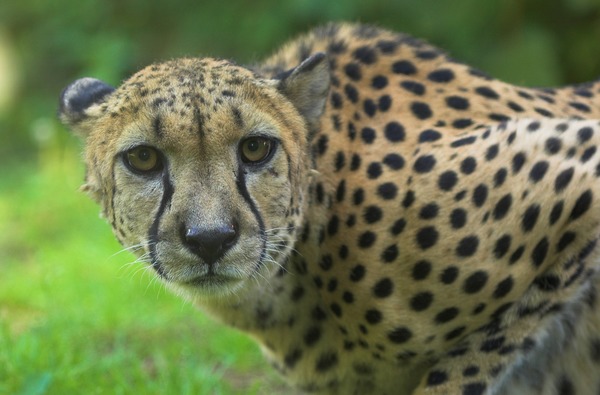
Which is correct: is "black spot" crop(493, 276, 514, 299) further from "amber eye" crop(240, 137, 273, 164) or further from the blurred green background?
the blurred green background

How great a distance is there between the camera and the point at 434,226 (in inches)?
→ 114

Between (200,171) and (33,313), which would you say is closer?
(200,171)

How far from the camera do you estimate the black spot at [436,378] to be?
293cm

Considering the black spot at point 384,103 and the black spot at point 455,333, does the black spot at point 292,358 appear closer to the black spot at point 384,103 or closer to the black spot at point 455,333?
the black spot at point 455,333

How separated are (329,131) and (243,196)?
504mm

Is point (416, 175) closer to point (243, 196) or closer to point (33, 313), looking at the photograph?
point (243, 196)

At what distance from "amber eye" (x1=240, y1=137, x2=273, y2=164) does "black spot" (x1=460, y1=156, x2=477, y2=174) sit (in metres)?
0.58

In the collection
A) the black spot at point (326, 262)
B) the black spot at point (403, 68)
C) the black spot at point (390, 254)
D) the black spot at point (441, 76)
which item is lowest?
the black spot at point (326, 262)

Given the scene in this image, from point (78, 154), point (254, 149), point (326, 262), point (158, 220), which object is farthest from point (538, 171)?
point (78, 154)

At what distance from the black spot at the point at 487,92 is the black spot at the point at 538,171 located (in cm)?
47

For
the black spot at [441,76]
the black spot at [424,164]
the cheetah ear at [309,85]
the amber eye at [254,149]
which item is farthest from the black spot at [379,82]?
the amber eye at [254,149]

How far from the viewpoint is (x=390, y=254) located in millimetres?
2943

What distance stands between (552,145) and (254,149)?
87cm

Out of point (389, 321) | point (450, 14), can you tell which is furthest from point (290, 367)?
point (450, 14)
